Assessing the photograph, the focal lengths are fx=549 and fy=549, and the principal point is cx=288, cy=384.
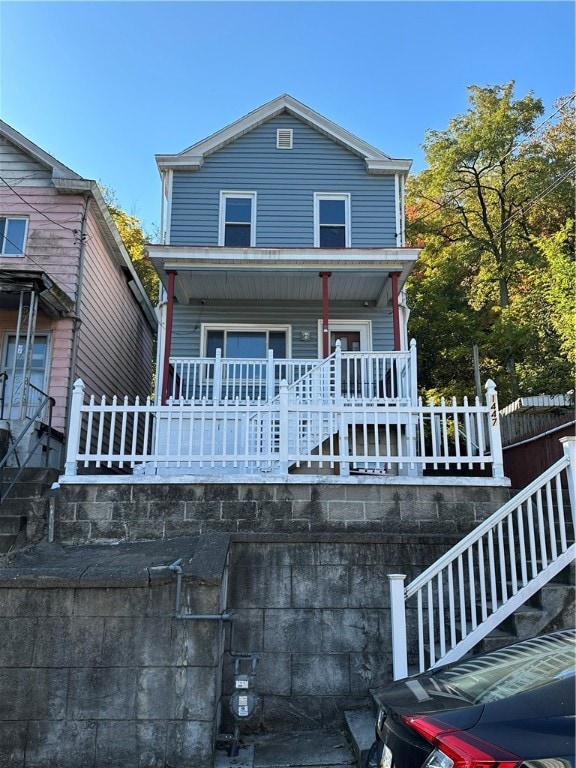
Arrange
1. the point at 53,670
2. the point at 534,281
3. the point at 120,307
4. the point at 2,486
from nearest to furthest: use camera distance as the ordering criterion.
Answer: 1. the point at 53,670
2. the point at 2,486
3. the point at 120,307
4. the point at 534,281

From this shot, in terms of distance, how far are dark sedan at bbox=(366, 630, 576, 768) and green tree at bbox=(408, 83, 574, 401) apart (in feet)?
49.7

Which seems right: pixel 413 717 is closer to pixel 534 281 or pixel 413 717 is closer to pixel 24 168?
pixel 24 168

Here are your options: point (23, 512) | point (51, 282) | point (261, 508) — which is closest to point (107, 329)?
point (51, 282)

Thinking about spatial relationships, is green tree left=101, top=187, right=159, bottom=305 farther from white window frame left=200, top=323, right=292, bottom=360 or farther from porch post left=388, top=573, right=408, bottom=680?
porch post left=388, top=573, right=408, bottom=680

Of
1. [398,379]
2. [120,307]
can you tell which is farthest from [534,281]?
[120,307]

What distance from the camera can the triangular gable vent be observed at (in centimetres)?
1292

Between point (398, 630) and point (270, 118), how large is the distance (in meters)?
11.9

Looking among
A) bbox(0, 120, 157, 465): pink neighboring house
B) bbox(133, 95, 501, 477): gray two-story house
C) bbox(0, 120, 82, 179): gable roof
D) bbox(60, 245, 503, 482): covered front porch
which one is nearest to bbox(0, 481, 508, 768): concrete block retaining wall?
bbox(60, 245, 503, 482): covered front porch

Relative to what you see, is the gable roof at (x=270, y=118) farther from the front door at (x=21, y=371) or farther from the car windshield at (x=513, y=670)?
the car windshield at (x=513, y=670)

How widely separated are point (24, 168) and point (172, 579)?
9.91 m

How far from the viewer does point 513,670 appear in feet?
9.62

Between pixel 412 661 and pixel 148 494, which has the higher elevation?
pixel 148 494

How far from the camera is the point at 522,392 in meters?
16.8

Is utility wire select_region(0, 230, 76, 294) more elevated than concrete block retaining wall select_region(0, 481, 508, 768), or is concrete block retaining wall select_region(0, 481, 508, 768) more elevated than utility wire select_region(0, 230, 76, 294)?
utility wire select_region(0, 230, 76, 294)
